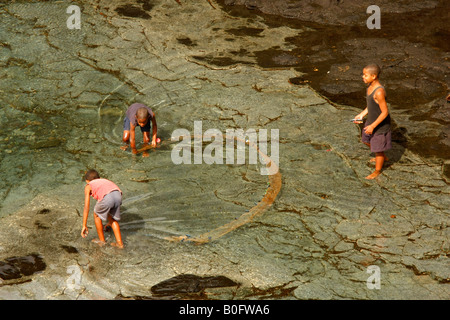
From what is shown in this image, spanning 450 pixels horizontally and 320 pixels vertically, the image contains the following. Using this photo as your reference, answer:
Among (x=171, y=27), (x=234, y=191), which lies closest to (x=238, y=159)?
(x=234, y=191)

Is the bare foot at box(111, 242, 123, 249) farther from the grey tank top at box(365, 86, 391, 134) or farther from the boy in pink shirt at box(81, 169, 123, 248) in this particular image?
the grey tank top at box(365, 86, 391, 134)

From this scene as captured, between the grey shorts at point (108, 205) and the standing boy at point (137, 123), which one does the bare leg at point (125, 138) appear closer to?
the standing boy at point (137, 123)

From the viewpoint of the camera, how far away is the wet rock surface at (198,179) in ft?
16.5

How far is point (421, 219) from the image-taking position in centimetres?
559

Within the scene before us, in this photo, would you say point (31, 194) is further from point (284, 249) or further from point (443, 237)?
point (443, 237)

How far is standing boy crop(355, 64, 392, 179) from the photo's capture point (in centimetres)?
591

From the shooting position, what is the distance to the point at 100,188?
5.26m

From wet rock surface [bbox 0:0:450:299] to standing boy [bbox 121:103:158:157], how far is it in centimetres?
18

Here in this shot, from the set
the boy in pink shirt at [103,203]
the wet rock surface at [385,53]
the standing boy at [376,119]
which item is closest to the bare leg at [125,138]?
the boy in pink shirt at [103,203]

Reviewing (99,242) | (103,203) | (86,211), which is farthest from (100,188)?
(99,242)

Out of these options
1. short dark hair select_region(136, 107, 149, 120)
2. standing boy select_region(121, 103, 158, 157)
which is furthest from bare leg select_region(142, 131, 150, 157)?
short dark hair select_region(136, 107, 149, 120)

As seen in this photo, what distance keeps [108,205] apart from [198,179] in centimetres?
135

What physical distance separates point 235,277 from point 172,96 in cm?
341

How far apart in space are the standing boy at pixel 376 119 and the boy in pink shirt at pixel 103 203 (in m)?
2.67
